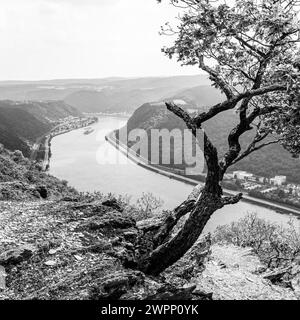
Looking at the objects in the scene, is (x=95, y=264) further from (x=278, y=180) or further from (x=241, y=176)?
(x=278, y=180)

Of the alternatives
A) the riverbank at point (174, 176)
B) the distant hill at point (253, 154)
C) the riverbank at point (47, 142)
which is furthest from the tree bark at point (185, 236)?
the distant hill at point (253, 154)

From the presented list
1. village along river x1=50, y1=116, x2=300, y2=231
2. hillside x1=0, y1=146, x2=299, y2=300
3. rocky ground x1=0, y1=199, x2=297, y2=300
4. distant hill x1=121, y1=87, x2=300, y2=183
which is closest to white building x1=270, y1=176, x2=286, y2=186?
distant hill x1=121, y1=87, x2=300, y2=183

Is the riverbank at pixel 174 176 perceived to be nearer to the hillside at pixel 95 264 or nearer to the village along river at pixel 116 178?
the village along river at pixel 116 178

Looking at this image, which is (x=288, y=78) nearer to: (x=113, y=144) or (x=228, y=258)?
(x=228, y=258)

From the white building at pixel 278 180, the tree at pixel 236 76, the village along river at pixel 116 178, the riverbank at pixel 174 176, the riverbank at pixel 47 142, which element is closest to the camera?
the tree at pixel 236 76

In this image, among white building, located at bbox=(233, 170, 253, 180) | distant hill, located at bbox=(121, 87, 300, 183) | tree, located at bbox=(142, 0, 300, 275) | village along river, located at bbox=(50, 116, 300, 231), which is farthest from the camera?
distant hill, located at bbox=(121, 87, 300, 183)

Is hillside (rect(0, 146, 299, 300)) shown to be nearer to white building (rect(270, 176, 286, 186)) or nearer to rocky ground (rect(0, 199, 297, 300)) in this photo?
rocky ground (rect(0, 199, 297, 300))

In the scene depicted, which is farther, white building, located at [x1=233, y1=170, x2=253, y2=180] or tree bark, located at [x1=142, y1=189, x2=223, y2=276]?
white building, located at [x1=233, y1=170, x2=253, y2=180]
